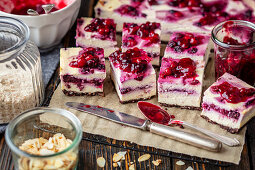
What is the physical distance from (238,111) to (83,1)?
2052 mm

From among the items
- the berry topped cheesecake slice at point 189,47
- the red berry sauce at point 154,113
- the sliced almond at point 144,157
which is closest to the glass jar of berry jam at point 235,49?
the berry topped cheesecake slice at point 189,47

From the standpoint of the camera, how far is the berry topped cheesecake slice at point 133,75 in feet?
10.6

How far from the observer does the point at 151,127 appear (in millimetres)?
2979

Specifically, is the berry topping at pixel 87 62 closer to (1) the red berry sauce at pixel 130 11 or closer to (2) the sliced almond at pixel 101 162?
(2) the sliced almond at pixel 101 162

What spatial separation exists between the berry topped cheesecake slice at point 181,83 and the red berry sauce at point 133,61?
6.1 inches

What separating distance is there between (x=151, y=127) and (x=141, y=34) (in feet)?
3.38

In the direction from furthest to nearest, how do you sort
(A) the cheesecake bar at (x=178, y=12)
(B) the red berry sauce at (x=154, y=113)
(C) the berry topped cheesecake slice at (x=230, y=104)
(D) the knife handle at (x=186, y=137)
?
(A) the cheesecake bar at (x=178, y=12)
(B) the red berry sauce at (x=154, y=113)
(C) the berry topped cheesecake slice at (x=230, y=104)
(D) the knife handle at (x=186, y=137)

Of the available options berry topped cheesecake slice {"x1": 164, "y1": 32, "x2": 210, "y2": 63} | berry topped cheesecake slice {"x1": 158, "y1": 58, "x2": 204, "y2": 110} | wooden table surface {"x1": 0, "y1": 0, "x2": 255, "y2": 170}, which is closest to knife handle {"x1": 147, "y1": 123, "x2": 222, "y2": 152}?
wooden table surface {"x1": 0, "y1": 0, "x2": 255, "y2": 170}

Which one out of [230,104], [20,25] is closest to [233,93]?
[230,104]

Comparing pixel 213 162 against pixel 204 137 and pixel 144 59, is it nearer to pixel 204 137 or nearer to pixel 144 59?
pixel 204 137

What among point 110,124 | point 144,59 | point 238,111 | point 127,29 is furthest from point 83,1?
point 238,111

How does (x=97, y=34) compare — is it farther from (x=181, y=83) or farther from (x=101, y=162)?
(x=101, y=162)

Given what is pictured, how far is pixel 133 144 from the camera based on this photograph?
2.99 metres

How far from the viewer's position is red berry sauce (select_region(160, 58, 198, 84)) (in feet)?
10.6
